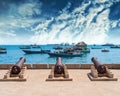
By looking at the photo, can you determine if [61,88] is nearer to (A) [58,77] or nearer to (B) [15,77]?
(A) [58,77]

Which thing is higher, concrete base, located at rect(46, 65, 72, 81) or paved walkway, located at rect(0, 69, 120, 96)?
concrete base, located at rect(46, 65, 72, 81)

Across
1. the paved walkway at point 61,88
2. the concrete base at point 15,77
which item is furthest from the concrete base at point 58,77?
the concrete base at point 15,77

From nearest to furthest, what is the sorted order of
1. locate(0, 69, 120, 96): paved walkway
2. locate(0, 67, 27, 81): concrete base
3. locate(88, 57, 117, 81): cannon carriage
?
locate(0, 69, 120, 96): paved walkway → locate(0, 67, 27, 81): concrete base → locate(88, 57, 117, 81): cannon carriage

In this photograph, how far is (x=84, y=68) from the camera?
24609mm

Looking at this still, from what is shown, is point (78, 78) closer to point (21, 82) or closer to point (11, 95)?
point (21, 82)

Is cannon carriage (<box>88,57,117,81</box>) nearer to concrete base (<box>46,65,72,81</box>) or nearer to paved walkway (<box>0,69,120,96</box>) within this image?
paved walkway (<box>0,69,120,96</box>)

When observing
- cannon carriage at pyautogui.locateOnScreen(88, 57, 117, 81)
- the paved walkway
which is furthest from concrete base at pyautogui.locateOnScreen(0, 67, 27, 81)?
cannon carriage at pyautogui.locateOnScreen(88, 57, 117, 81)

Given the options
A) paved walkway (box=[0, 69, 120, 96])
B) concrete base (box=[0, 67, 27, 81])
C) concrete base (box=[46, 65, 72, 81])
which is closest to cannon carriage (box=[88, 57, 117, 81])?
paved walkway (box=[0, 69, 120, 96])

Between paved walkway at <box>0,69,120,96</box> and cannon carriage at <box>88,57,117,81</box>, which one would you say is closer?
paved walkway at <box>0,69,120,96</box>

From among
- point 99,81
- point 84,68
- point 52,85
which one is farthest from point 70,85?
point 84,68

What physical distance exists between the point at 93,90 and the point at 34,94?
3227 millimetres

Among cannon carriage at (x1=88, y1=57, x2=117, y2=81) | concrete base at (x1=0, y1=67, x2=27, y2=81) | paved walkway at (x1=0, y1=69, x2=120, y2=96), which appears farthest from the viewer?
cannon carriage at (x1=88, y1=57, x2=117, y2=81)

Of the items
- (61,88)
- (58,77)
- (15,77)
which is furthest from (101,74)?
(15,77)

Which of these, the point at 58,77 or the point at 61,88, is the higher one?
the point at 58,77
